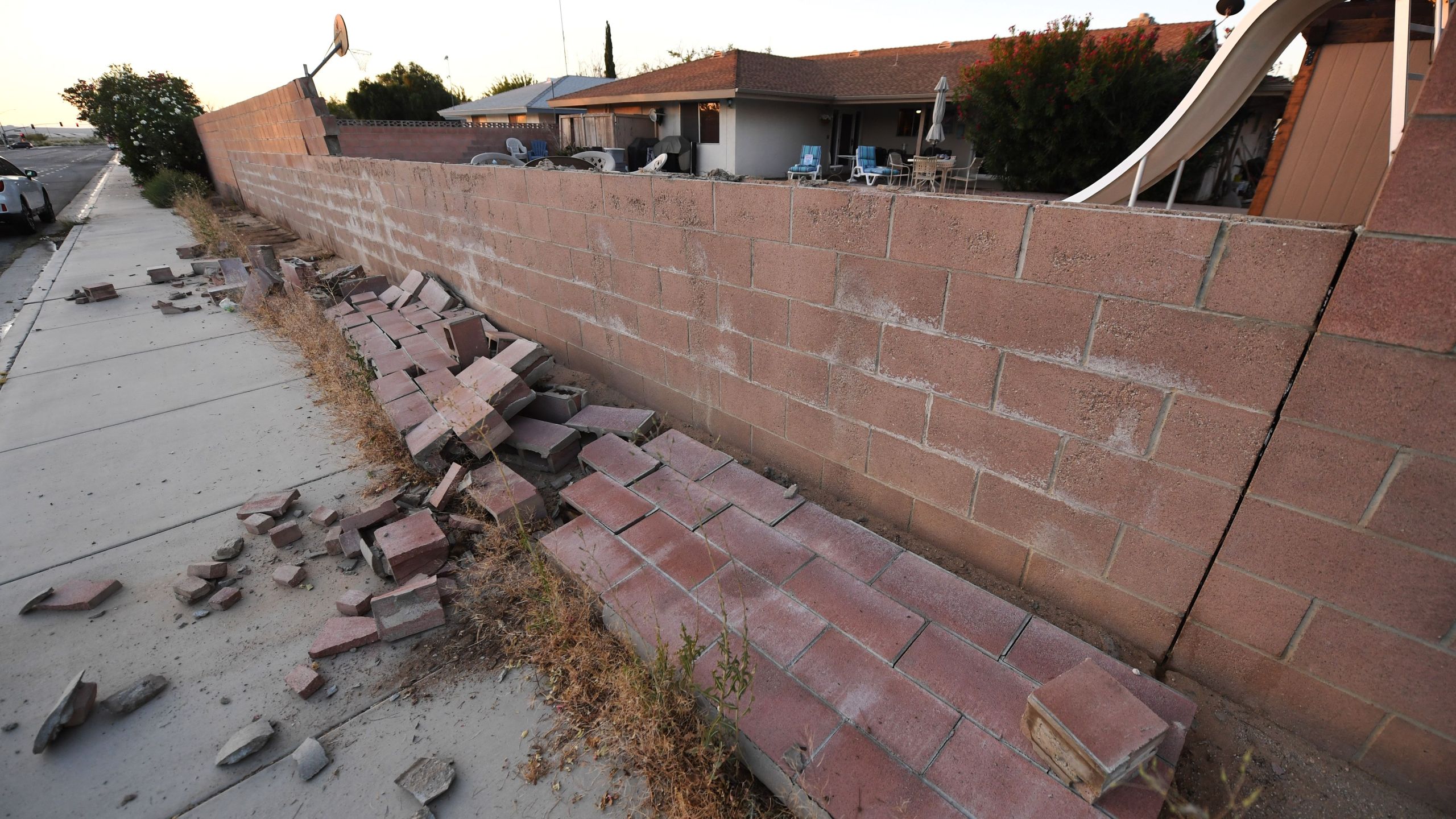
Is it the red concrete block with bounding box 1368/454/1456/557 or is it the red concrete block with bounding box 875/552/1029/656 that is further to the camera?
the red concrete block with bounding box 875/552/1029/656

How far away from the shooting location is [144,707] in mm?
2256

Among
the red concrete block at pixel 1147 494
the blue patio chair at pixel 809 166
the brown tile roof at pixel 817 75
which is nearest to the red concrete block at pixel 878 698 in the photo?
the red concrete block at pixel 1147 494

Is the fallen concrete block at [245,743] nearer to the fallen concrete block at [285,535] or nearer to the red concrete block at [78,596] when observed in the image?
the red concrete block at [78,596]

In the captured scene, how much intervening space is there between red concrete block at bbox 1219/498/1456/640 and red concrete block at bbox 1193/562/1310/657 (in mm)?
44

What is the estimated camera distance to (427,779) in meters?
1.96

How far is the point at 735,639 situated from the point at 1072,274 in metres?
1.79

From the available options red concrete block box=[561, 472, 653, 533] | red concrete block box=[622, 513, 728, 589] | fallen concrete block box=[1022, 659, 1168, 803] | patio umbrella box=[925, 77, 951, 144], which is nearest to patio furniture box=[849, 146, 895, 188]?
patio umbrella box=[925, 77, 951, 144]

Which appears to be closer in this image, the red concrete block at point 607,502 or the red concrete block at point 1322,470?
the red concrete block at point 1322,470

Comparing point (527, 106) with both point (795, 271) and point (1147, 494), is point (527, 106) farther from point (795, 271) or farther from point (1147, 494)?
point (1147, 494)

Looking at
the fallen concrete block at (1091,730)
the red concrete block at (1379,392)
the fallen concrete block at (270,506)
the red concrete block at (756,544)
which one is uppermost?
the red concrete block at (1379,392)

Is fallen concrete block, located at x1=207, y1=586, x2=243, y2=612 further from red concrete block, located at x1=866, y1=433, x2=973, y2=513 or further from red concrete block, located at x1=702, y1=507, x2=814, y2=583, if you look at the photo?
red concrete block, located at x1=866, y1=433, x2=973, y2=513

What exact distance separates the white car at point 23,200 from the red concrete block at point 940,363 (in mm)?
18641

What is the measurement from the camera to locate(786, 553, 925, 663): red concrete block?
84.2 inches

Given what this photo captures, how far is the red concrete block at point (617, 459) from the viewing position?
3209mm
